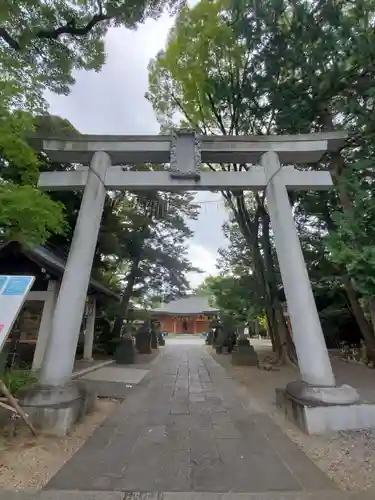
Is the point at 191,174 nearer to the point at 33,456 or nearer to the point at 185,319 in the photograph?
the point at 33,456

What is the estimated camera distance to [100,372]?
9.69 metres

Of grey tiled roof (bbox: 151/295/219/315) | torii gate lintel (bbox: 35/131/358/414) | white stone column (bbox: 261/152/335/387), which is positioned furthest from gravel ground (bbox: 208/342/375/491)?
grey tiled roof (bbox: 151/295/219/315)

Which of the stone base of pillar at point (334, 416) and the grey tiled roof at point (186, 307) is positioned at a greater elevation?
the grey tiled roof at point (186, 307)

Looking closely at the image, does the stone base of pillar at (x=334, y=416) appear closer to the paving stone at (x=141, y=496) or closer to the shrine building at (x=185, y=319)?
the paving stone at (x=141, y=496)

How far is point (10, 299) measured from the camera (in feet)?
11.9

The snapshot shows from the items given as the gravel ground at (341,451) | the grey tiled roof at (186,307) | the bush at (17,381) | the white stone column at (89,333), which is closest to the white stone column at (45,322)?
the bush at (17,381)

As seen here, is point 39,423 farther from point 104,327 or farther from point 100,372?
point 104,327

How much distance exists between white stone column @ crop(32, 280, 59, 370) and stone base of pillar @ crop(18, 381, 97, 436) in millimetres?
4052

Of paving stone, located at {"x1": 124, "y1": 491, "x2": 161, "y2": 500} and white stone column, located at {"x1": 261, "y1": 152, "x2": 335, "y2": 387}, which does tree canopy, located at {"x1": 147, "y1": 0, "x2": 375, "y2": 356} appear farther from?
paving stone, located at {"x1": 124, "y1": 491, "x2": 161, "y2": 500}

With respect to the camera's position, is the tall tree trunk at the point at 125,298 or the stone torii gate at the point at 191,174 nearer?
the stone torii gate at the point at 191,174

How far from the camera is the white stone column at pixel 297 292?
4449mm

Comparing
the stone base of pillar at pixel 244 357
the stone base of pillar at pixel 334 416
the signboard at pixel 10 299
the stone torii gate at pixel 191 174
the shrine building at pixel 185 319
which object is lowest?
the stone base of pillar at pixel 334 416

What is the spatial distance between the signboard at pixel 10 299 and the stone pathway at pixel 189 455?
4.94 feet

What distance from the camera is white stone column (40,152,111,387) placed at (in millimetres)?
4332
